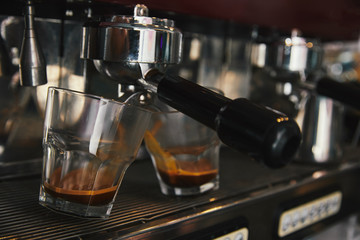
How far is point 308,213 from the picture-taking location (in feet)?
2.02

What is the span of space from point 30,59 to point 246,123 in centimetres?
25

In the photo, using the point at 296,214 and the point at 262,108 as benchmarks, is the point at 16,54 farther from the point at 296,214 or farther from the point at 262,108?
the point at 296,214

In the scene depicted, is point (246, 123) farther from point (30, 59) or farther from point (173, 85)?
point (30, 59)

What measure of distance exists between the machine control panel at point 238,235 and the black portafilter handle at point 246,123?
18 cm

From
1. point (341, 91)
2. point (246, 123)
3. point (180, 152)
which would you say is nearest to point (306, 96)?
point (341, 91)

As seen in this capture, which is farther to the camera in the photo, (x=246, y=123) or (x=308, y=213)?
(x=308, y=213)

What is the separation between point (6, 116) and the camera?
1.74 feet

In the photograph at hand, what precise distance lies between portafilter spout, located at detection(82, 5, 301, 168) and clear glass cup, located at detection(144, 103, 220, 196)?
0.08 m

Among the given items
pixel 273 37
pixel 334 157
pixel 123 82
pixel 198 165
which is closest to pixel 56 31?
pixel 123 82

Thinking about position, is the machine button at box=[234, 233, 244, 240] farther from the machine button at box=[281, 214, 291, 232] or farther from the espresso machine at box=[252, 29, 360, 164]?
the espresso machine at box=[252, 29, 360, 164]

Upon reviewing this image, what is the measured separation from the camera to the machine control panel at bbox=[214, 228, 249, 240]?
48 centimetres

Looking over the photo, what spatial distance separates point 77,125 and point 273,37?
1.48 feet

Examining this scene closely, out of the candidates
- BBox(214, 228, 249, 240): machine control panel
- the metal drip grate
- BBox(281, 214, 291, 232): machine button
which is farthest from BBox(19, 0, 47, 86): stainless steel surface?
BBox(281, 214, 291, 232): machine button

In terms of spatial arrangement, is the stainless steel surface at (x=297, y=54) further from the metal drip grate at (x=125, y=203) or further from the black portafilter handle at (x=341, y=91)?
the metal drip grate at (x=125, y=203)
